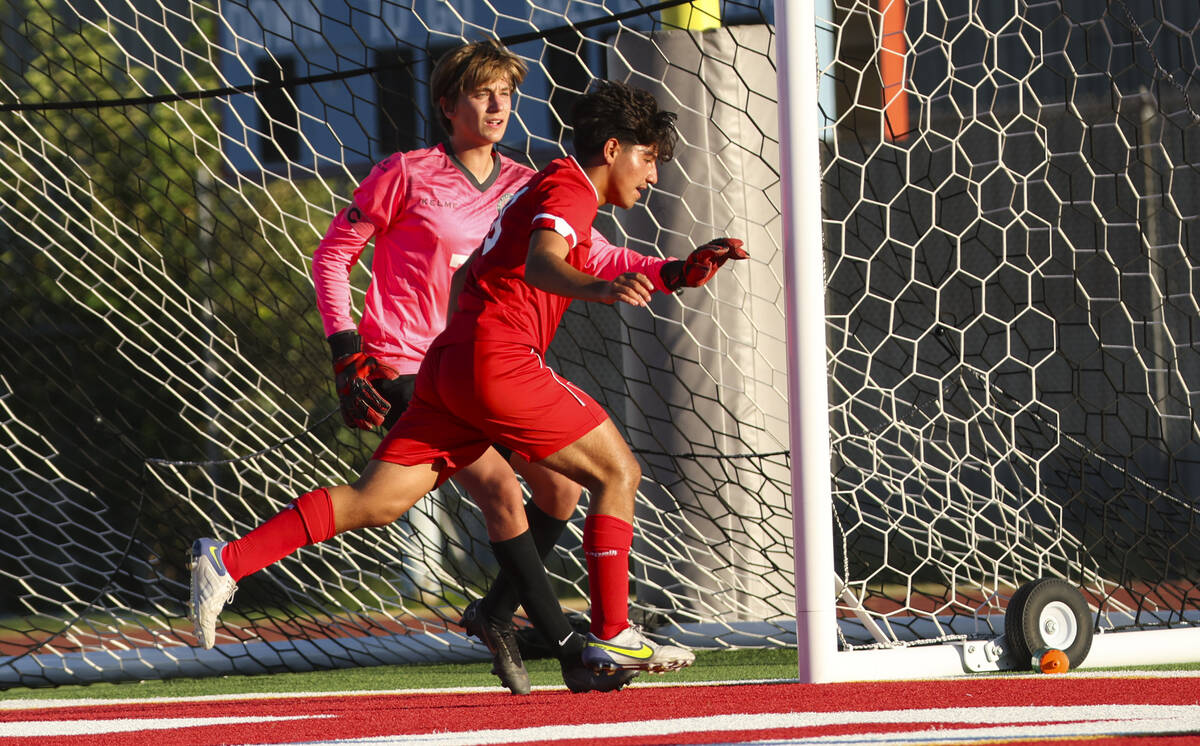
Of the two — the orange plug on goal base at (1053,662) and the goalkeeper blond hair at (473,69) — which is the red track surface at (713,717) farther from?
the goalkeeper blond hair at (473,69)

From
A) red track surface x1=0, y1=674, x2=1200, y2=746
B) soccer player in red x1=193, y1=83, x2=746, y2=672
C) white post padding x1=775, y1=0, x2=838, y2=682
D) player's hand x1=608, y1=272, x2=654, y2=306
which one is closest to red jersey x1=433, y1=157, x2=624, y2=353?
soccer player in red x1=193, y1=83, x2=746, y2=672

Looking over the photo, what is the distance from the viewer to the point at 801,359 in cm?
346

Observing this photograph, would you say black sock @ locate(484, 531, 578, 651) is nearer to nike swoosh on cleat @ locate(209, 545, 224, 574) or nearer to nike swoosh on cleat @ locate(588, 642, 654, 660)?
nike swoosh on cleat @ locate(588, 642, 654, 660)

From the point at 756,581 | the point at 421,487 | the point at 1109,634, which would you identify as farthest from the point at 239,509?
the point at 1109,634

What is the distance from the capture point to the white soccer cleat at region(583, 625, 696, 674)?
3266 millimetres

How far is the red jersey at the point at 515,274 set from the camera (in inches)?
130

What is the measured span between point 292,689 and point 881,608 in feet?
8.03

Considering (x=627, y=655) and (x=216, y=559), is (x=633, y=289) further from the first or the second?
(x=216, y=559)

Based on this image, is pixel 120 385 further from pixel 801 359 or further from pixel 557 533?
pixel 801 359

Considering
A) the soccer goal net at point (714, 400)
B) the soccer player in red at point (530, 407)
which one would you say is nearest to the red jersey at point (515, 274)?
the soccer player in red at point (530, 407)

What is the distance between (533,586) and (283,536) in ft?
2.07

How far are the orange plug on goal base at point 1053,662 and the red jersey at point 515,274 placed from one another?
4.92 feet

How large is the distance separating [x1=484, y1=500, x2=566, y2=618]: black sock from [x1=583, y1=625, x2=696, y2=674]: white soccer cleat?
0.33 metres

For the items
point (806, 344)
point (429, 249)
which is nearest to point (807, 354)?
point (806, 344)
